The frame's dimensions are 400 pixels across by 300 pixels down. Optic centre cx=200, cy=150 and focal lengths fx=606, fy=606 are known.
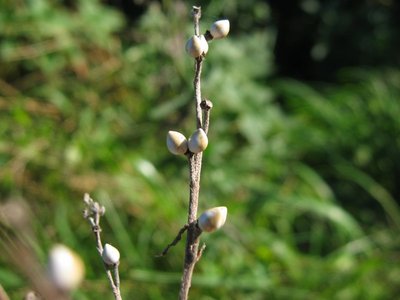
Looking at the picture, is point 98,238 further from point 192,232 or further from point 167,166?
point 167,166

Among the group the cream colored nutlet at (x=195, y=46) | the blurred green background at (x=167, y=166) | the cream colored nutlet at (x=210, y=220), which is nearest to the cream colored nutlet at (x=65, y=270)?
the cream colored nutlet at (x=210, y=220)

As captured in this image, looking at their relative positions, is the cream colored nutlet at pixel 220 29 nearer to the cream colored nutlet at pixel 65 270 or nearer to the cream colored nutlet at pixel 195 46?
the cream colored nutlet at pixel 195 46

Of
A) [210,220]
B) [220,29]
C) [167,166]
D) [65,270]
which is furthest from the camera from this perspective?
[167,166]

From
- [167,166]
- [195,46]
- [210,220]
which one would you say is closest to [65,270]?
[210,220]

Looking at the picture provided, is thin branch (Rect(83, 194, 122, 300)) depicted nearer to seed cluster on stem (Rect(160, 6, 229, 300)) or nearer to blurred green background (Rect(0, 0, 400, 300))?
seed cluster on stem (Rect(160, 6, 229, 300))

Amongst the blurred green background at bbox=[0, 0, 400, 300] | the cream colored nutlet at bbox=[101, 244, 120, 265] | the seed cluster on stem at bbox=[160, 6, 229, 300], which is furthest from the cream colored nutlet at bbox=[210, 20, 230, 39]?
the blurred green background at bbox=[0, 0, 400, 300]

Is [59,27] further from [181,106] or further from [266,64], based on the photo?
[266,64]
